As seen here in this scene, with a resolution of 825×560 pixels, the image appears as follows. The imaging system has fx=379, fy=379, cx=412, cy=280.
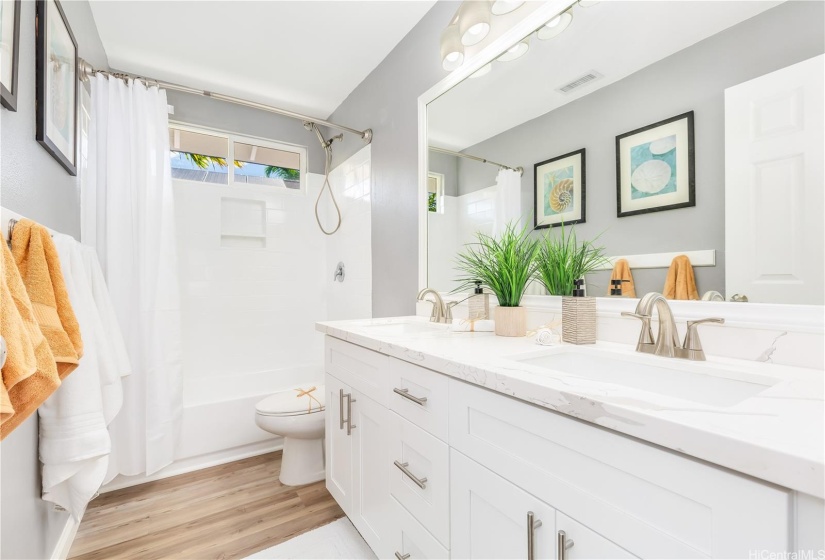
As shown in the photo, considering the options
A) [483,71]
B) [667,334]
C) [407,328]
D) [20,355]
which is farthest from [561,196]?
[20,355]

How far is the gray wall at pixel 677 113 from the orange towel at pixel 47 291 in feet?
4.74

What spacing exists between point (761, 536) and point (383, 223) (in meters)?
2.11

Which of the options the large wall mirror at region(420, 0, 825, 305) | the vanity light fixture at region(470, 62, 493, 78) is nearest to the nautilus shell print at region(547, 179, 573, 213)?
the large wall mirror at region(420, 0, 825, 305)

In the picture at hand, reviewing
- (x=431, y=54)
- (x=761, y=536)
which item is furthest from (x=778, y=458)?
(x=431, y=54)

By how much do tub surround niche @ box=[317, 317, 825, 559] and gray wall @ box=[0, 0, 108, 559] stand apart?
3.27 ft

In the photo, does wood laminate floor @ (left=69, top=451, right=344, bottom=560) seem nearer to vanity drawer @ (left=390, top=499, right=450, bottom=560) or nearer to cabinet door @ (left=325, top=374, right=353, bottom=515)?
cabinet door @ (left=325, top=374, right=353, bottom=515)

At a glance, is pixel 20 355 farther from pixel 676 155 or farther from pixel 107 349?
pixel 676 155

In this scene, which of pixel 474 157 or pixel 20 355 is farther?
pixel 474 157

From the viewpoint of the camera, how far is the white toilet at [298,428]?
1.98m

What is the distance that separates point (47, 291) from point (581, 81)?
164cm

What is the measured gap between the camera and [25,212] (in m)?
1.15

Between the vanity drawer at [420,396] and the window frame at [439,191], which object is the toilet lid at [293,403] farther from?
Result: the window frame at [439,191]

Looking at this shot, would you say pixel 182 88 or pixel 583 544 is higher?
pixel 182 88
